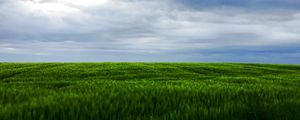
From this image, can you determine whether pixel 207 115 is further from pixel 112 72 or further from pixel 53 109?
pixel 112 72

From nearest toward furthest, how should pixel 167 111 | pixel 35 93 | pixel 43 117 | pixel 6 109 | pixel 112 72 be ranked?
pixel 43 117 → pixel 6 109 → pixel 167 111 → pixel 35 93 → pixel 112 72

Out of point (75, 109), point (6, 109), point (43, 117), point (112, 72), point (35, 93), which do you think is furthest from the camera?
point (112, 72)

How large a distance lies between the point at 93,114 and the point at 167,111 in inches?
56.2

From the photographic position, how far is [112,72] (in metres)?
28.6

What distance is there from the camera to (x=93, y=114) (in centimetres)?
505

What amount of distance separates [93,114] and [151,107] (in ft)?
4.11

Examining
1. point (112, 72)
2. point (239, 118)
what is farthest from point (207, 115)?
point (112, 72)

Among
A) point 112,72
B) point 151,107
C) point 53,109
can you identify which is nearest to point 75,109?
point 53,109

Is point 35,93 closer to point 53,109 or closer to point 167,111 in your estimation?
point 53,109

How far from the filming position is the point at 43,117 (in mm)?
4551

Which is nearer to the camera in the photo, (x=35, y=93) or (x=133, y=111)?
(x=133, y=111)

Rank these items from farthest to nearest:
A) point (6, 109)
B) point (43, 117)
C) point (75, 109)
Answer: point (75, 109), point (6, 109), point (43, 117)

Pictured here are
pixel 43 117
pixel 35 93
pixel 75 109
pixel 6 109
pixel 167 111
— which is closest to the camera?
pixel 43 117

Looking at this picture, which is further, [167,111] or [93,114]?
[167,111]
